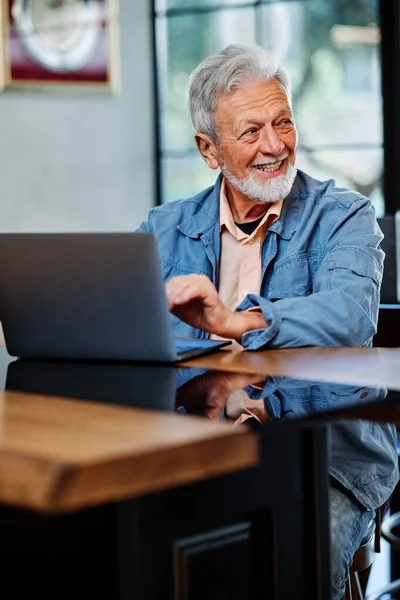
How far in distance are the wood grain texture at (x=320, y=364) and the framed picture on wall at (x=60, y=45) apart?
5403mm

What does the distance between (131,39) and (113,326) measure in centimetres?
598

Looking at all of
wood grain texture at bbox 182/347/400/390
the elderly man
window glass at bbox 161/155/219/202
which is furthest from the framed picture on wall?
wood grain texture at bbox 182/347/400/390

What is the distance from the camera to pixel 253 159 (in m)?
2.40

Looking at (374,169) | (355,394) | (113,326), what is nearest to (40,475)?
(355,394)

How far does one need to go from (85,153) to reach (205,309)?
564 cm

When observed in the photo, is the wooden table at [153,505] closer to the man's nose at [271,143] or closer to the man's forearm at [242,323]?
the man's forearm at [242,323]

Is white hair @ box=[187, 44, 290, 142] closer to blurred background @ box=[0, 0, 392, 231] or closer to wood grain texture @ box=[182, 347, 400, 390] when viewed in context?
wood grain texture @ box=[182, 347, 400, 390]

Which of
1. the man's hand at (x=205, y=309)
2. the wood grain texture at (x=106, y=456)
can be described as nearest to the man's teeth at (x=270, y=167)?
the man's hand at (x=205, y=309)

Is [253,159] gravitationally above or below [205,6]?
below

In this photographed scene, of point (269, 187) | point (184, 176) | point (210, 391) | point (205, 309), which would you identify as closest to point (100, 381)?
point (210, 391)

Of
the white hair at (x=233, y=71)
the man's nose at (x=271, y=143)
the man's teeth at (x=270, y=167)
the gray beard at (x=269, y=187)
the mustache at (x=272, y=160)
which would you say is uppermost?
the white hair at (x=233, y=71)

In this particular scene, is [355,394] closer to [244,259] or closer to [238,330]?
[238,330]

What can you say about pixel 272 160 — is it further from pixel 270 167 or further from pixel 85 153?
pixel 85 153

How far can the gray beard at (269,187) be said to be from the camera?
2.32 m
